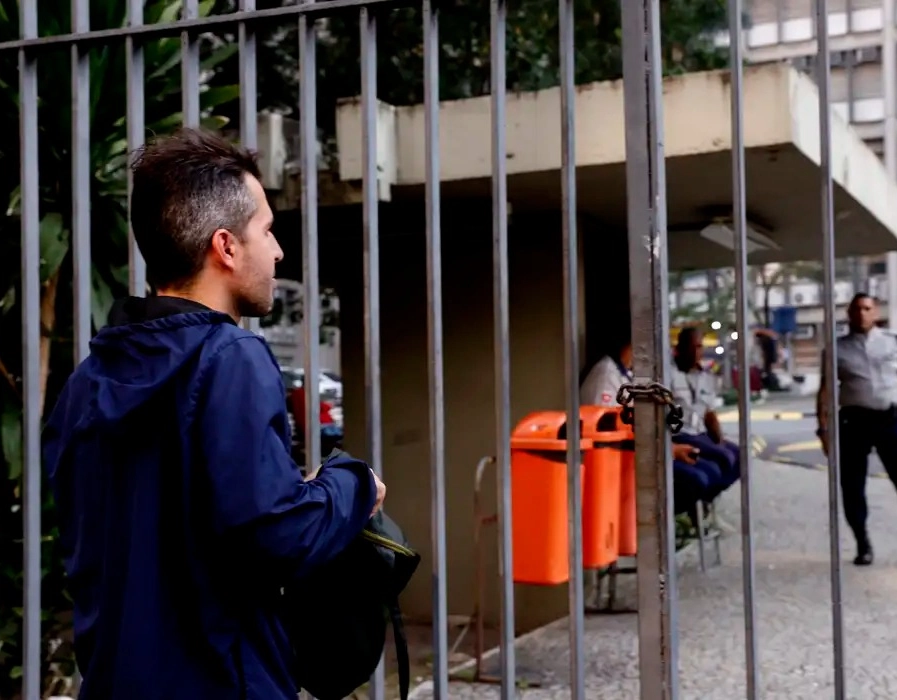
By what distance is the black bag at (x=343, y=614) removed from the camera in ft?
6.21

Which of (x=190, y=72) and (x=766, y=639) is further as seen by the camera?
(x=766, y=639)

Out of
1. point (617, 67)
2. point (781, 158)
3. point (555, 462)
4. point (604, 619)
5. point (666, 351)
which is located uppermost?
point (617, 67)

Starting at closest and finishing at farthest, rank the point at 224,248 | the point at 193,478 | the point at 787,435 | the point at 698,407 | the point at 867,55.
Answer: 1. the point at 193,478
2. the point at 224,248
3. the point at 698,407
4. the point at 787,435
5. the point at 867,55

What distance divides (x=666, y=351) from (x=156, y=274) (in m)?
1.10

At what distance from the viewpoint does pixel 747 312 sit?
7.59 feet

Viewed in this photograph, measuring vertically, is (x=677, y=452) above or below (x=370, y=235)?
below

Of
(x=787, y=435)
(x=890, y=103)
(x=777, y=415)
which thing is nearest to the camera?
(x=787, y=435)

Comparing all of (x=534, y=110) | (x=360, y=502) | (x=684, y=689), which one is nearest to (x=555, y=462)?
(x=684, y=689)

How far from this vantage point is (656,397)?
92.1 inches

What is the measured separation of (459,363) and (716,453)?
1810mm

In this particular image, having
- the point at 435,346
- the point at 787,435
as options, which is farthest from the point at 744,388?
the point at 787,435

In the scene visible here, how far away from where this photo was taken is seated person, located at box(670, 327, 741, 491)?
276 inches

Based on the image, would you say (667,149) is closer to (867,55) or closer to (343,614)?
(343,614)

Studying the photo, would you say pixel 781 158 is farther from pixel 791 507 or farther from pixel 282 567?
pixel 791 507
